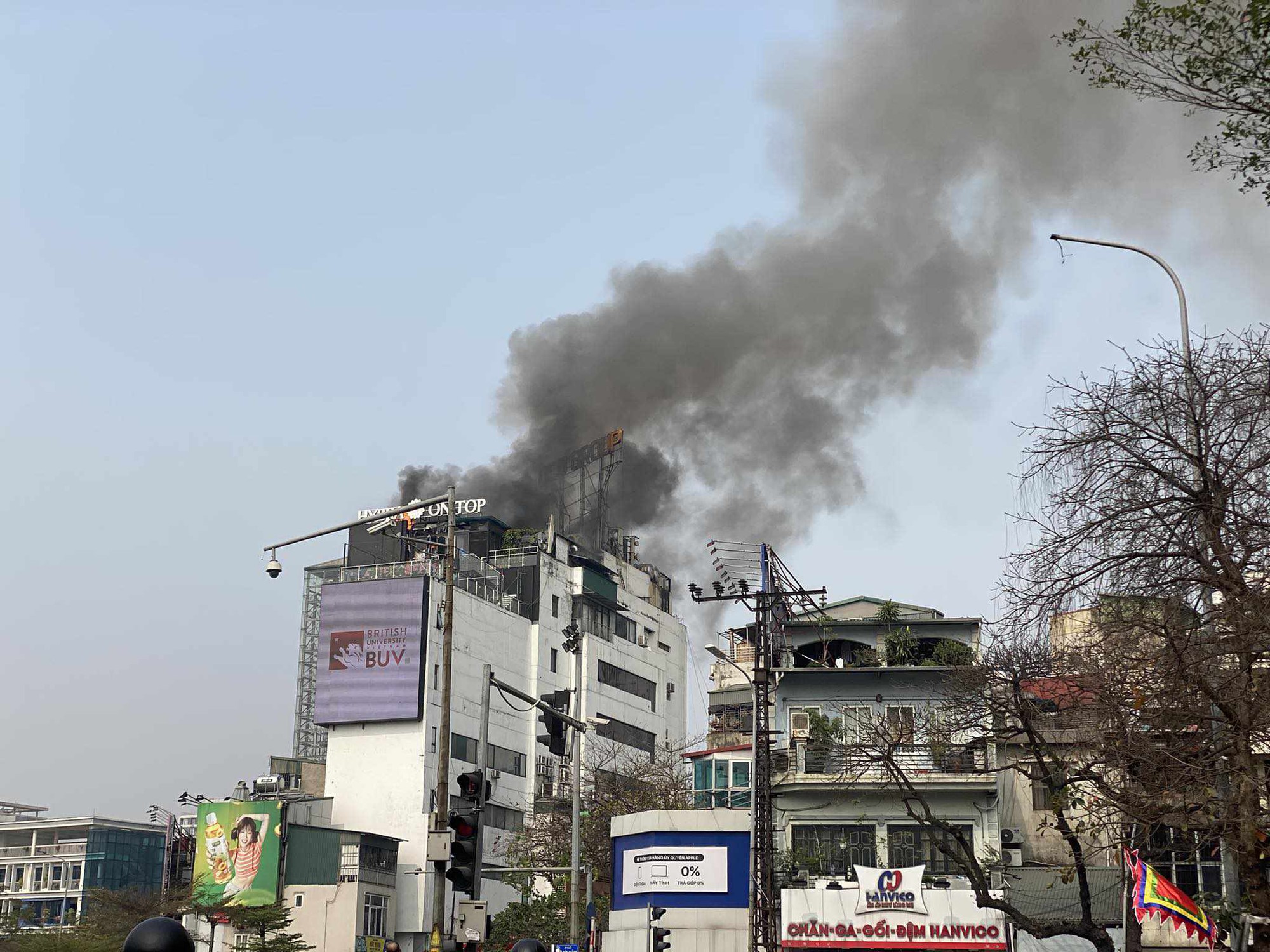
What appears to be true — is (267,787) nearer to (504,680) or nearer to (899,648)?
(504,680)

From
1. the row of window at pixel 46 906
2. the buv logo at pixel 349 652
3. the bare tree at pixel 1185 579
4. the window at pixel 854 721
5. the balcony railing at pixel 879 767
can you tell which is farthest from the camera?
the row of window at pixel 46 906

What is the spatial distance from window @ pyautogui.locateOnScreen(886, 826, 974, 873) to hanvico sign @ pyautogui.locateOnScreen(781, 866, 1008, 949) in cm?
365

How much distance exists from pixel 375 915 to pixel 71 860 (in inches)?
2081

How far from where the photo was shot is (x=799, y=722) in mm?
45438

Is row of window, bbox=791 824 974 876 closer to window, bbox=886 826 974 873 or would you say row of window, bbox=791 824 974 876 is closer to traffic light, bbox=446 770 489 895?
window, bbox=886 826 974 873

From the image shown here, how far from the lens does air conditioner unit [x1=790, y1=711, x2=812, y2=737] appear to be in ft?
148

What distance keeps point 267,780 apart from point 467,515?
24.3 meters

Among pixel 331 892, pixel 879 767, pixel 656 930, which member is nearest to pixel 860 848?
pixel 879 767

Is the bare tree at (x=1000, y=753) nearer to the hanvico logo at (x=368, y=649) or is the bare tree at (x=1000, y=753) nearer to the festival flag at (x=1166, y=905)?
the festival flag at (x=1166, y=905)

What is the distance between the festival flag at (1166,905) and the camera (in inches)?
859

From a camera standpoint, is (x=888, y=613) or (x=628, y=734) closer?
(x=888, y=613)

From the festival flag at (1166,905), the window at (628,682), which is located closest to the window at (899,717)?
the festival flag at (1166,905)

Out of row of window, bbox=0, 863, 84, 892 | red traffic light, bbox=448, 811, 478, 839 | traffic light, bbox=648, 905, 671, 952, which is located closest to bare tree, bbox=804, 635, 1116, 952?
traffic light, bbox=648, 905, 671, 952

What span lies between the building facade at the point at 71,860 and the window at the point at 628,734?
4173 cm
